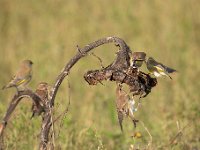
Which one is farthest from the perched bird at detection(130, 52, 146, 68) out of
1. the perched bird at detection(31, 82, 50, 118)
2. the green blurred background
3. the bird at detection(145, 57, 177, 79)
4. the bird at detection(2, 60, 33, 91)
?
the green blurred background

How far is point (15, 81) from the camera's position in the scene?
5473 mm

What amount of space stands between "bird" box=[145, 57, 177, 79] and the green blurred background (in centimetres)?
182

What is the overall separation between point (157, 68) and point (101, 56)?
675 centimetres

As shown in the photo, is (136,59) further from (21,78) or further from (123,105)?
(21,78)

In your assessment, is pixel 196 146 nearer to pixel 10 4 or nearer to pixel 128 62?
pixel 128 62

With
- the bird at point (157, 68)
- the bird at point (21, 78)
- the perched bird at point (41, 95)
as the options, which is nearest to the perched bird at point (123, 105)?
the bird at point (157, 68)

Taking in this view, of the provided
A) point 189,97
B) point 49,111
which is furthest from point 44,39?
point 49,111

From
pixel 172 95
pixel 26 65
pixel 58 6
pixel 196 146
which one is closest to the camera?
pixel 26 65

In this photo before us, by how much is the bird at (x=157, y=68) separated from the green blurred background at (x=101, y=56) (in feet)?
5.98

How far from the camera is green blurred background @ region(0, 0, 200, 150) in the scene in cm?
653

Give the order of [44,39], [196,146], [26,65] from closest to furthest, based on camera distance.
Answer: [26,65], [196,146], [44,39]

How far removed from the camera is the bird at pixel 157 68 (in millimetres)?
4148

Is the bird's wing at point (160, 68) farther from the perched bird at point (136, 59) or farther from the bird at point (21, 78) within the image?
the bird at point (21, 78)

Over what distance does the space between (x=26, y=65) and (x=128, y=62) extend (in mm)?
1570
